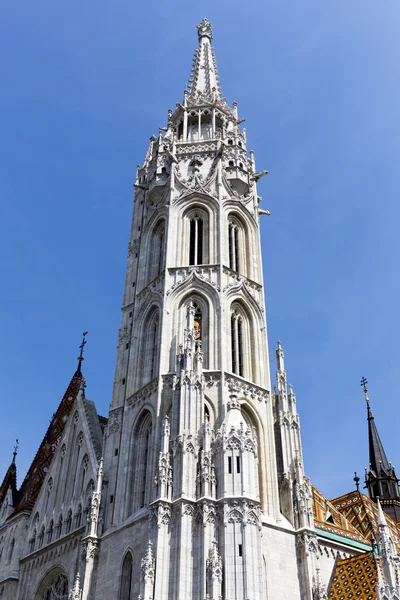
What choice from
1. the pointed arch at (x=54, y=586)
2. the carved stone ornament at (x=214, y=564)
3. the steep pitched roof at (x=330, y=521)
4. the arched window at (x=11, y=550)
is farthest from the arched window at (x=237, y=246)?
the arched window at (x=11, y=550)

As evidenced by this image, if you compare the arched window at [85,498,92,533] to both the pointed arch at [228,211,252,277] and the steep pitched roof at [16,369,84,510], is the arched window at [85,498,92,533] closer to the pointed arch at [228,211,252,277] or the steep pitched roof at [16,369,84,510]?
the steep pitched roof at [16,369,84,510]

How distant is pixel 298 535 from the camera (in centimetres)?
2411

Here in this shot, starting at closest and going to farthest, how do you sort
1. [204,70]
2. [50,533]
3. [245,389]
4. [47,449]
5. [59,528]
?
[245,389]
[59,528]
[50,533]
[47,449]
[204,70]

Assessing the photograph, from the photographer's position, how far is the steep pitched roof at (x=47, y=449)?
32344mm

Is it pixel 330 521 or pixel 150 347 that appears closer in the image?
pixel 150 347

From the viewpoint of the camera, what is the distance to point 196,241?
30562 millimetres

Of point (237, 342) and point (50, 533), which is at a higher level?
point (237, 342)

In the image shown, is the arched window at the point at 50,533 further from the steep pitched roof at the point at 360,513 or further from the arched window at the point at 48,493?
the steep pitched roof at the point at 360,513

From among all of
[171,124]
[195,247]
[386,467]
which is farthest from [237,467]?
[386,467]

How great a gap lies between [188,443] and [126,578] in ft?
16.6

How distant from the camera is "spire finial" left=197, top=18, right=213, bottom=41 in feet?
149

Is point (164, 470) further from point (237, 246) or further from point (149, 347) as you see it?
point (237, 246)

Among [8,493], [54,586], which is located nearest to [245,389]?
[54,586]

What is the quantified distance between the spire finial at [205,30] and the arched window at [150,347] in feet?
80.7
